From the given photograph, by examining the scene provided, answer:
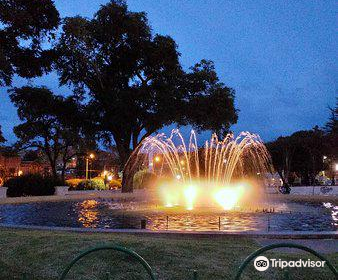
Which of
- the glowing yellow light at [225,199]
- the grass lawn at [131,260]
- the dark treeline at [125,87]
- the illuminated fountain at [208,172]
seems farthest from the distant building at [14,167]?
the grass lawn at [131,260]

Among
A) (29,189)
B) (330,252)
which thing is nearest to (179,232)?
(330,252)

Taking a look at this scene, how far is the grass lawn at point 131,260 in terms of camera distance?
28.8ft

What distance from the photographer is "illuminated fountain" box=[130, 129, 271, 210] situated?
35406mm

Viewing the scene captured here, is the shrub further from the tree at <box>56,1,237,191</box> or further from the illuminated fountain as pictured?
the tree at <box>56,1,237,191</box>

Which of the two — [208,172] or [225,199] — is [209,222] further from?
[208,172]

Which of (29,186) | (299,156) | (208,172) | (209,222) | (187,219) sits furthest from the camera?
(299,156)

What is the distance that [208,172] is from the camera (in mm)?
57625

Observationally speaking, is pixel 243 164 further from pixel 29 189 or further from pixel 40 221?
pixel 40 221

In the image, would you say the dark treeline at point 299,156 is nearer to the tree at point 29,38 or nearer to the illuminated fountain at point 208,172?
the illuminated fountain at point 208,172

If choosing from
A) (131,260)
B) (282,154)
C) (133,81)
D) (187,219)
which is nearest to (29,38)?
(187,219)

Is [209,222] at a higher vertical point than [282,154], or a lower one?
lower

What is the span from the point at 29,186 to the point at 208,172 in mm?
25589

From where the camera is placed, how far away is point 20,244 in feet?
37.4

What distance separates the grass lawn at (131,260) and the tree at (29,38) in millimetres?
12688
